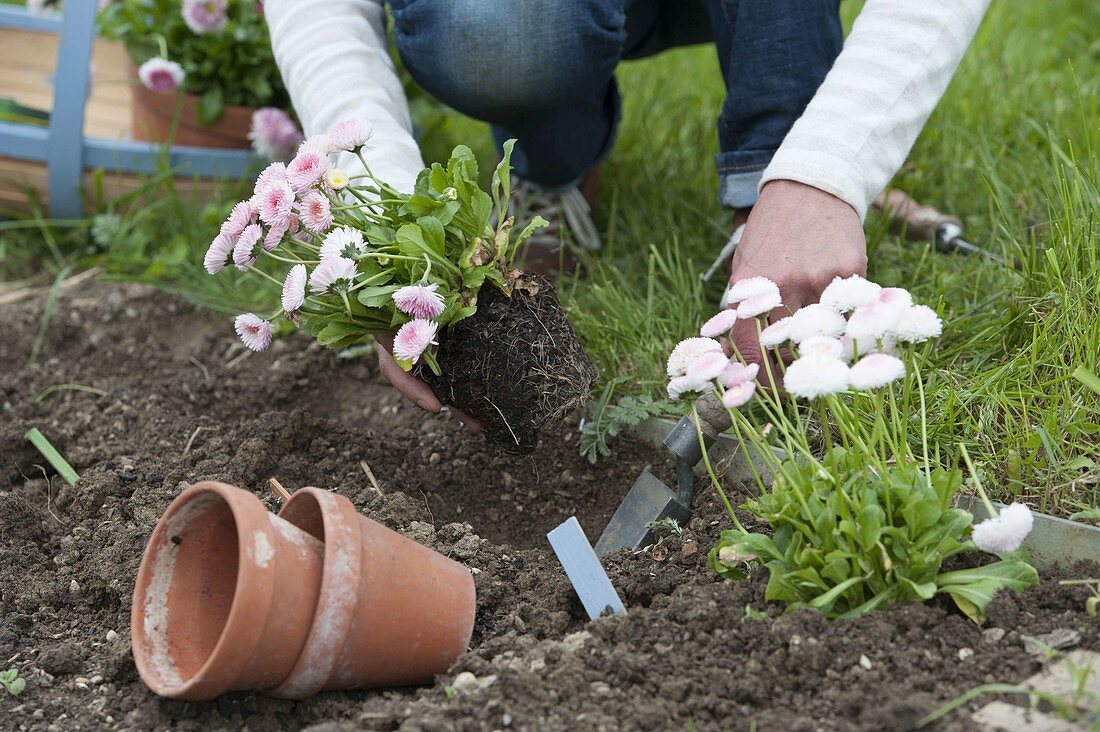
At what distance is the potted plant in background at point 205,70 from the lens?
287cm

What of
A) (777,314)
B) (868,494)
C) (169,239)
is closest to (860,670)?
(868,494)

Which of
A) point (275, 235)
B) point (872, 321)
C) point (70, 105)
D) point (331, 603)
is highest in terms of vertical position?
point (872, 321)

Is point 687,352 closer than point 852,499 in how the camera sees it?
No

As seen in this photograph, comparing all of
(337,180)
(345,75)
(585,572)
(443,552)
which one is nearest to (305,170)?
(337,180)

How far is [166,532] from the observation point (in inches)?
54.4

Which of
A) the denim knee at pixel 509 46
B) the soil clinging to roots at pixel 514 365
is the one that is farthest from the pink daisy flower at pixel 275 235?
the denim knee at pixel 509 46

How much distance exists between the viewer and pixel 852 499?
1.29 metres

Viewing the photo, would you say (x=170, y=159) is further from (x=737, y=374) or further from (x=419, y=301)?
(x=737, y=374)

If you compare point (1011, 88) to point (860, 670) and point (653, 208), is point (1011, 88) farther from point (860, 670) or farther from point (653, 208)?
point (860, 670)

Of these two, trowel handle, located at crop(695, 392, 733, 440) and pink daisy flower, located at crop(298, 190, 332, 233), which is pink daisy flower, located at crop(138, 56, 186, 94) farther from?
trowel handle, located at crop(695, 392, 733, 440)

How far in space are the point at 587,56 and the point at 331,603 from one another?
4.17 ft

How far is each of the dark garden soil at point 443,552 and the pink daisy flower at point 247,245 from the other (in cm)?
46

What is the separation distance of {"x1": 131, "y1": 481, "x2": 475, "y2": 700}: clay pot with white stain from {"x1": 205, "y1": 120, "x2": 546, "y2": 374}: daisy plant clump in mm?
318

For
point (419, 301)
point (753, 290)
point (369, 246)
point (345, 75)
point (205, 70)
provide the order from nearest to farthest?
point (753, 290)
point (419, 301)
point (369, 246)
point (345, 75)
point (205, 70)
